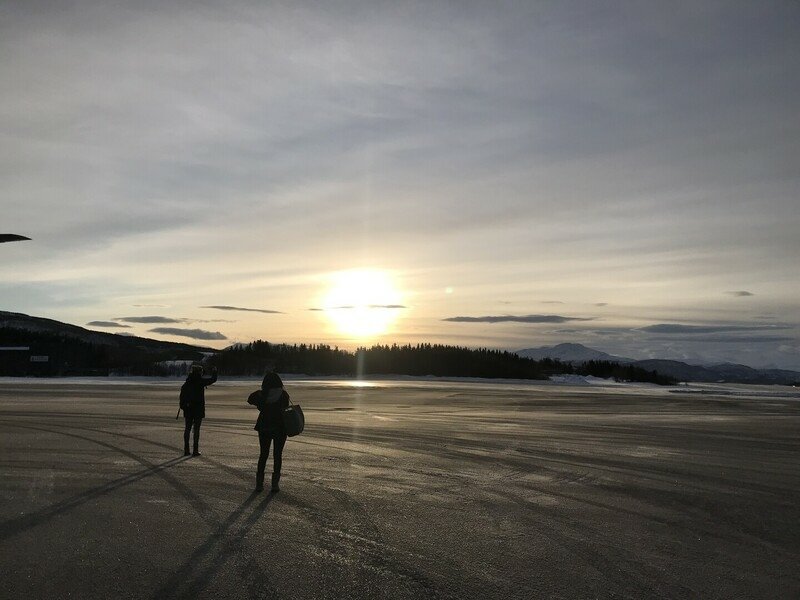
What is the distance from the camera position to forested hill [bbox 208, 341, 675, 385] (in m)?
114

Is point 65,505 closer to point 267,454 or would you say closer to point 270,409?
point 267,454

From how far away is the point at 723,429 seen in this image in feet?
74.7

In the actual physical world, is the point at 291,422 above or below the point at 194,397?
below

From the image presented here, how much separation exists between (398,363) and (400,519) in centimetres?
11846

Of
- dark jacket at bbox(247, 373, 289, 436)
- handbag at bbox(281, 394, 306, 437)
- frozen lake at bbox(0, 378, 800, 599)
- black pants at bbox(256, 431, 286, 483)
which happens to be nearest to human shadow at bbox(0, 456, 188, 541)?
frozen lake at bbox(0, 378, 800, 599)

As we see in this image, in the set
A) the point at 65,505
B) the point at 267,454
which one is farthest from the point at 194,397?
the point at 65,505

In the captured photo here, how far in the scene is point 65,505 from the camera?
30.9 ft

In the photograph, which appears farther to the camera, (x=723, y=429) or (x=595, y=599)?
(x=723, y=429)

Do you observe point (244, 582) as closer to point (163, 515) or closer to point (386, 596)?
point (386, 596)

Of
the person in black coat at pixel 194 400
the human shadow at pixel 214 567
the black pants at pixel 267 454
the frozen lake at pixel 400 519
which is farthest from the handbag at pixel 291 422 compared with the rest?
the person in black coat at pixel 194 400

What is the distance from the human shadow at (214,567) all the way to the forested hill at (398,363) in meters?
103

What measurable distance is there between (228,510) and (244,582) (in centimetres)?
318

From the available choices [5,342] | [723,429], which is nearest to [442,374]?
[5,342]

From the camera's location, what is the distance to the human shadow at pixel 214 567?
234 inches
